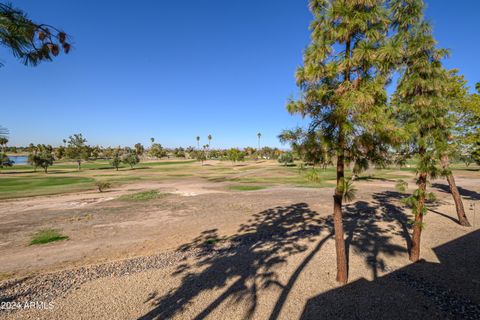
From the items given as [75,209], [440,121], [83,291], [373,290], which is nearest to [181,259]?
[83,291]

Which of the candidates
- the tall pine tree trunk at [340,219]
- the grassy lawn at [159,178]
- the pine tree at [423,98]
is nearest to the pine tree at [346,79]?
the tall pine tree trunk at [340,219]

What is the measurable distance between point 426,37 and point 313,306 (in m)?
11.5

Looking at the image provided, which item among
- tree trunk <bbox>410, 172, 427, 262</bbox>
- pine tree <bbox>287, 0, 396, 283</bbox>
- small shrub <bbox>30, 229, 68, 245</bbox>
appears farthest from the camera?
small shrub <bbox>30, 229, 68, 245</bbox>

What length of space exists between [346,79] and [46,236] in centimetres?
1914

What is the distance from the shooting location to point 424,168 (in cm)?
866

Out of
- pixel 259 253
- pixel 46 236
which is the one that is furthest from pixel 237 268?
pixel 46 236

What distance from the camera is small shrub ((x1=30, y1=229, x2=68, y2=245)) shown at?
497 inches

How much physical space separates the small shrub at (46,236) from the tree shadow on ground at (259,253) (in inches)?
342

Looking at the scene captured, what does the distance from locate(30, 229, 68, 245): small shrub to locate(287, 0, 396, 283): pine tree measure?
53.3 ft

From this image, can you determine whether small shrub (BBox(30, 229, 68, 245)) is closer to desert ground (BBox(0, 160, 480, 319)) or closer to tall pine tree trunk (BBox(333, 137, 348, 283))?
desert ground (BBox(0, 160, 480, 319))

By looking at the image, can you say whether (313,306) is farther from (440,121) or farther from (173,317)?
(440,121)

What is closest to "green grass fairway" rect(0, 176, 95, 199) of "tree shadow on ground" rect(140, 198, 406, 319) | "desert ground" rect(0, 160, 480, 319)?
"desert ground" rect(0, 160, 480, 319)

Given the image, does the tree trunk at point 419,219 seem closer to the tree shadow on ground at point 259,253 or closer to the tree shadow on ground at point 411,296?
the tree shadow on ground at point 411,296

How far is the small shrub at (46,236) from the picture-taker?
12635 millimetres
